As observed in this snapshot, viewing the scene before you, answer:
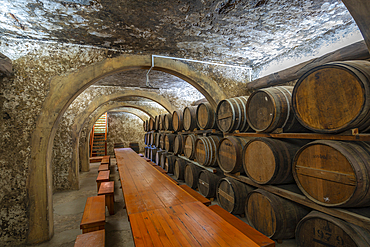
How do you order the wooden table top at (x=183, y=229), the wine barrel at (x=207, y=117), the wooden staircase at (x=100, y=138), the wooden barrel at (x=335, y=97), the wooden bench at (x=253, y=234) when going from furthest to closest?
A: the wooden staircase at (x=100, y=138), the wine barrel at (x=207, y=117), the wooden bench at (x=253, y=234), the wooden barrel at (x=335, y=97), the wooden table top at (x=183, y=229)

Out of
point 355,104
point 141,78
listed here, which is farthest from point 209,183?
point 141,78

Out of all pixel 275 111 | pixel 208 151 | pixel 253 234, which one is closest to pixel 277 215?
pixel 253 234

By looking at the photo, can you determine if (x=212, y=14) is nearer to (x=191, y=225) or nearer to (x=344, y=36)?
(x=344, y=36)

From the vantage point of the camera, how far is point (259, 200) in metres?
2.71

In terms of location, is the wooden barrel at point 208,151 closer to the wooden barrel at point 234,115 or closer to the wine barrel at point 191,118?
the wooden barrel at point 234,115

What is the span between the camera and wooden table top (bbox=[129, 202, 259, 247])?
1446 millimetres

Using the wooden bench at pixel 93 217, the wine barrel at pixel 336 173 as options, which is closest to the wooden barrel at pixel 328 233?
the wine barrel at pixel 336 173

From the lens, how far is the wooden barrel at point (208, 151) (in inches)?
157

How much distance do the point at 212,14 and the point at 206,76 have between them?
73.7 inches

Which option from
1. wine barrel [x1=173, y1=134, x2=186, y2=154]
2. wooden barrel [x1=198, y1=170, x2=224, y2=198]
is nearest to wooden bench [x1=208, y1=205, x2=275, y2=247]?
wooden barrel [x1=198, y1=170, x2=224, y2=198]

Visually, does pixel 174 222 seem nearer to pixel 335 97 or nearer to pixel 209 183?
pixel 335 97

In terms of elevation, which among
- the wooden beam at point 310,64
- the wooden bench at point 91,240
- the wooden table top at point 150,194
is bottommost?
the wooden bench at point 91,240

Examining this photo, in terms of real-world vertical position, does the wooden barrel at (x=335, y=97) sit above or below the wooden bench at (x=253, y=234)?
above

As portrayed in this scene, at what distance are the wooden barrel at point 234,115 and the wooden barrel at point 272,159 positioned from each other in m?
0.58
